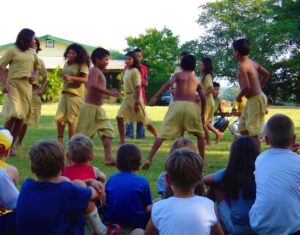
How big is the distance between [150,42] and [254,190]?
66.9 metres

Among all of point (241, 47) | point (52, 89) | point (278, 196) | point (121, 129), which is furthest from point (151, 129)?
point (52, 89)

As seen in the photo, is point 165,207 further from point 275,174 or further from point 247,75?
point 247,75

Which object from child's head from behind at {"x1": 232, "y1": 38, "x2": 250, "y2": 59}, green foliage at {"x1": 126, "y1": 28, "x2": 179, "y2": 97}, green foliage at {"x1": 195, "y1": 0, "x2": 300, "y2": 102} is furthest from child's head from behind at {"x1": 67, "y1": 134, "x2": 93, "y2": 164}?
green foliage at {"x1": 126, "y1": 28, "x2": 179, "y2": 97}

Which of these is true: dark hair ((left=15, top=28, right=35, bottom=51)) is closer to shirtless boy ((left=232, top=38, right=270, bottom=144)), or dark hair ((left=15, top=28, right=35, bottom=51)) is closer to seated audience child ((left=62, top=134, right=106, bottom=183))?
shirtless boy ((left=232, top=38, right=270, bottom=144))

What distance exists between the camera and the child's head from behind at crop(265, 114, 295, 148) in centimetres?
405

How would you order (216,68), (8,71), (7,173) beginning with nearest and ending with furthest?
(7,173) < (8,71) < (216,68)

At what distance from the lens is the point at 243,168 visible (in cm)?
438

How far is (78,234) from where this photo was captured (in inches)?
155

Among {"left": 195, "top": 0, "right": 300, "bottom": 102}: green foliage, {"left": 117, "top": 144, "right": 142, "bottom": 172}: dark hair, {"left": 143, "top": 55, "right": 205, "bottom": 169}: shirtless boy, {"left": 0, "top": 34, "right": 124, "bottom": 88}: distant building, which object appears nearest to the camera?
{"left": 117, "top": 144, "right": 142, "bottom": 172}: dark hair

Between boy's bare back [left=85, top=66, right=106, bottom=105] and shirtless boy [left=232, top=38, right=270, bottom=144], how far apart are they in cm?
195

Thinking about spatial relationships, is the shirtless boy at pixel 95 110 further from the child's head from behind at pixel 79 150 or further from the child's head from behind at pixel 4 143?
the child's head from behind at pixel 4 143

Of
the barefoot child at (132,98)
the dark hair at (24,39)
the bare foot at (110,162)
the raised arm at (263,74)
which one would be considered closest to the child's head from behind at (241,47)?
the raised arm at (263,74)

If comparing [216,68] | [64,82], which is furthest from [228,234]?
[216,68]

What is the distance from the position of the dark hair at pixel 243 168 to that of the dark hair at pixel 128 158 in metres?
0.97
